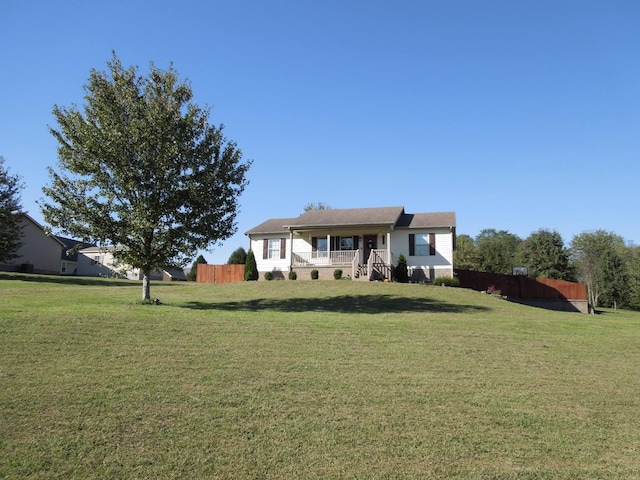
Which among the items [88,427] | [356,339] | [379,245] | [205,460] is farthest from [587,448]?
[379,245]

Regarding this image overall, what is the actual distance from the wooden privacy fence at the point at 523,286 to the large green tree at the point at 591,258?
15.6 metres

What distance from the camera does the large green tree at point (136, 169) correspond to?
53.2 ft

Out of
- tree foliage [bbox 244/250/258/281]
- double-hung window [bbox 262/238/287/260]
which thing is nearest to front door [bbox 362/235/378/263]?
double-hung window [bbox 262/238/287/260]

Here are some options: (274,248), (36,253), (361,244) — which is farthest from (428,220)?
(36,253)

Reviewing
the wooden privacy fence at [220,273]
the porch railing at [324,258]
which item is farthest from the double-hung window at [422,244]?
the wooden privacy fence at [220,273]

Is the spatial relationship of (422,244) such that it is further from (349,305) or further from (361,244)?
(349,305)

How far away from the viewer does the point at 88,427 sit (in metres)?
6.03

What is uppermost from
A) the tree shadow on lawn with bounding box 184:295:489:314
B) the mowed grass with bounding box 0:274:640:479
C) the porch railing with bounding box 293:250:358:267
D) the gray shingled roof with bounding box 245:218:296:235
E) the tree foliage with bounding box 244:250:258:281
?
the gray shingled roof with bounding box 245:218:296:235

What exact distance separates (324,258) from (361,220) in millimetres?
3451

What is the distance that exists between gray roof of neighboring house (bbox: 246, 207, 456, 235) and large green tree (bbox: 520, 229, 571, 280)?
841 inches

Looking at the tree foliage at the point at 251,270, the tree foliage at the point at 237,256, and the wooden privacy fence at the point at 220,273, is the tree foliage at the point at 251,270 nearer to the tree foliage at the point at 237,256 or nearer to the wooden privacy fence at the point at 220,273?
the wooden privacy fence at the point at 220,273

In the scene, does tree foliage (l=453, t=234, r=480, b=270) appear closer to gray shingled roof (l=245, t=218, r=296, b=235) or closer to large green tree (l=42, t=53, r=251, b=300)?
gray shingled roof (l=245, t=218, r=296, b=235)

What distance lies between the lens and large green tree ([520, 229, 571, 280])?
46906 mm

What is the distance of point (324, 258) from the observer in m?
30.3
